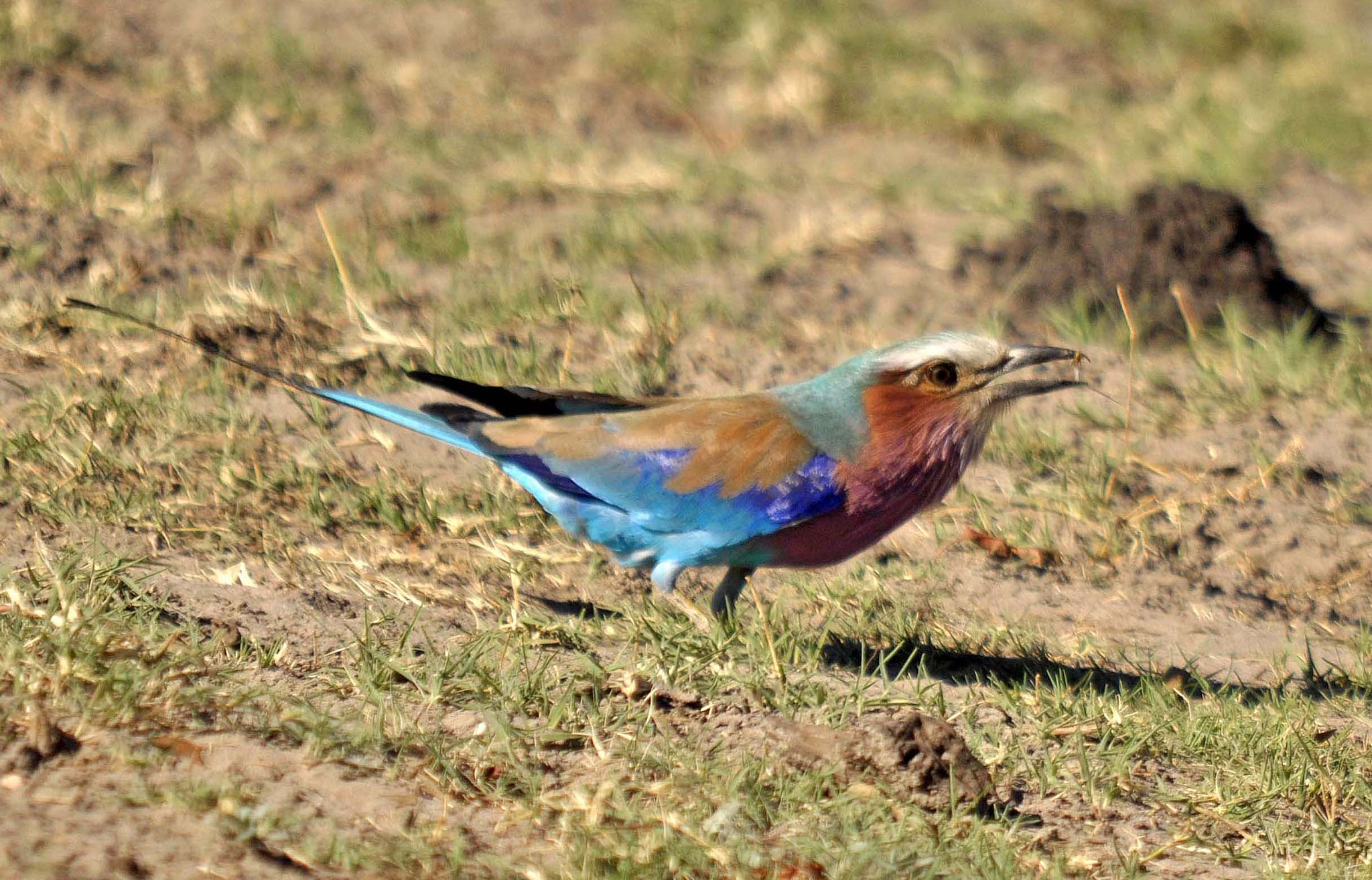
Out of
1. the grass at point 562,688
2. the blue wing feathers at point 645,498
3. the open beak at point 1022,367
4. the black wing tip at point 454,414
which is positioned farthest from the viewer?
the black wing tip at point 454,414

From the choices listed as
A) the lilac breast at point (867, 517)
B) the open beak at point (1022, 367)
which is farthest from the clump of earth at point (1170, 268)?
the lilac breast at point (867, 517)

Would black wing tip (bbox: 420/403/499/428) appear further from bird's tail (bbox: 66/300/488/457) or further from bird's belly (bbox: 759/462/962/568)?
bird's belly (bbox: 759/462/962/568)

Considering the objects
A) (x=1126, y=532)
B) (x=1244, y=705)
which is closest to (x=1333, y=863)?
(x=1244, y=705)

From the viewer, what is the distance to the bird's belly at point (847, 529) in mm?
3861

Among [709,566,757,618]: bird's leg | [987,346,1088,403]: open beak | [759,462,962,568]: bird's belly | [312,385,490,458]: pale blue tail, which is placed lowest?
[709,566,757,618]: bird's leg

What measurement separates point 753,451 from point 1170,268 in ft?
8.56

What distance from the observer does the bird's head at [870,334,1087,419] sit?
156 inches

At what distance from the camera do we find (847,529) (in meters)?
3.88

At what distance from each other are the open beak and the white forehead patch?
0.09ft

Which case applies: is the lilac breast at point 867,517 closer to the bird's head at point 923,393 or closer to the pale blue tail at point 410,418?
the bird's head at point 923,393

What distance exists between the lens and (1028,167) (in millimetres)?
7469

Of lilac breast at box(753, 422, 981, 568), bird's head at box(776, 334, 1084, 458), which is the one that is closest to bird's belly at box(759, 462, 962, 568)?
lilac breast at box(753, 422, 981, 568)

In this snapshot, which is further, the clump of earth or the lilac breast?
the clump of earth

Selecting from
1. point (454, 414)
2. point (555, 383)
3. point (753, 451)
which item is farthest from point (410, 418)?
point (555, 383)
